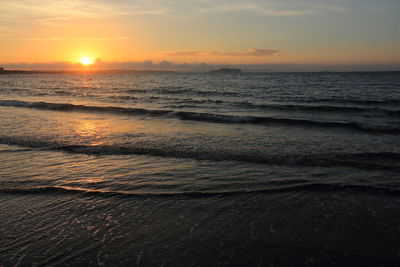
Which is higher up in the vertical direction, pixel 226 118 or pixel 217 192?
pixel 226 118

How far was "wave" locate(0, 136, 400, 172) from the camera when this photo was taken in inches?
371

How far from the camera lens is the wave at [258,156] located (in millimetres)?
9422

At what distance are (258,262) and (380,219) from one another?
9.66 feet

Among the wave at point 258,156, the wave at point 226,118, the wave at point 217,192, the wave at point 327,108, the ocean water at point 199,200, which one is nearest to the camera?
the ocean water at point 199,200

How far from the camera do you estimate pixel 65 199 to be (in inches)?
260

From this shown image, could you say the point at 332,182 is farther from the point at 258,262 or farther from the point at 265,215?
the point at 258,262

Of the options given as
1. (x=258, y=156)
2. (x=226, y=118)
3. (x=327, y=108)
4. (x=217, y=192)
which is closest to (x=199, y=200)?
(x=217, y=192)

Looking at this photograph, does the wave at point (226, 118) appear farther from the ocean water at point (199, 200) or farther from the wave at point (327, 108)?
the wave at point (327, 108)

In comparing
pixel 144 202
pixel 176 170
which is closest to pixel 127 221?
pixel 144 202

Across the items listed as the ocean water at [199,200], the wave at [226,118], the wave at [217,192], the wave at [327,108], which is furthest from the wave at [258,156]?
the wave at [327,108]

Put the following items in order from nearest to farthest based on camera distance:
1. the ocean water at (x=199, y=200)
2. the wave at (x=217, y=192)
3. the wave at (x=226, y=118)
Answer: the ocean water at (x=199, y=200)
the wave at (x=217, y=192)
the wave at (x=226, y=118)

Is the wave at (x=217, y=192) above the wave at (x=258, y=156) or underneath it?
underneath

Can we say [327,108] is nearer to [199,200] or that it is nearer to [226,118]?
[226,118]

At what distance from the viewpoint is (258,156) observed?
10.3 meters
